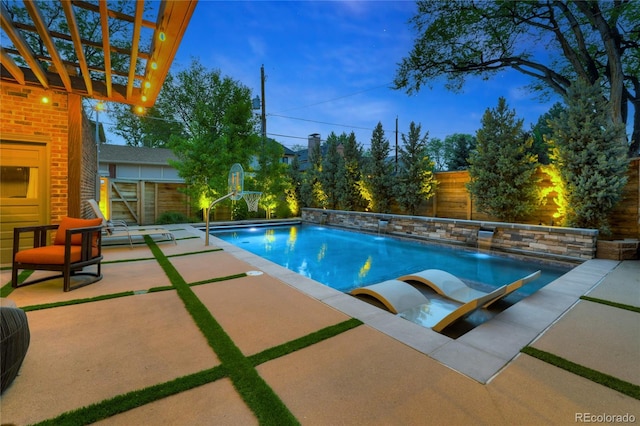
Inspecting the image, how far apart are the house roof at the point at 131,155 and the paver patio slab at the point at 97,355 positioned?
1402 cm

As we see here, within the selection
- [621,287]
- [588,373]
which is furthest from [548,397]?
[621,287]

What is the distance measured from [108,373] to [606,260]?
7727mm

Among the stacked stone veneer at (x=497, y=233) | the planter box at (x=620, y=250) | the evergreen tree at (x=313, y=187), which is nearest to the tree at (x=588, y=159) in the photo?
the planter box at (x=620, y=250)

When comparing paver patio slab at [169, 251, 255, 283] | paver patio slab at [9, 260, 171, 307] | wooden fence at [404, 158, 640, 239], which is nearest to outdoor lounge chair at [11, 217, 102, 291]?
paver patio slab at [9, 260, 171, 307]

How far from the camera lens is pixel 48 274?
4.18 m

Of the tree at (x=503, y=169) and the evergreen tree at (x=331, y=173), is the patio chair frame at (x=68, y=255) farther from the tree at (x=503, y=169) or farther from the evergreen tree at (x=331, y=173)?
the evergreen tree at (x=331, y=173)

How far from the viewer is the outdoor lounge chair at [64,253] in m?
3.40

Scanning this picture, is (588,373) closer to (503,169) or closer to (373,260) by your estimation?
(373,260)

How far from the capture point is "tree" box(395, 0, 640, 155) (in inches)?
373

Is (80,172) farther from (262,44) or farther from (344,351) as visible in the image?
(262,44)

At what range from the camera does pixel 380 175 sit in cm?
1076

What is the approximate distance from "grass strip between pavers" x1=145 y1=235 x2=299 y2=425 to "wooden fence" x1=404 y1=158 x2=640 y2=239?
25.3 feet

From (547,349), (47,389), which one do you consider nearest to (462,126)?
(547,349)

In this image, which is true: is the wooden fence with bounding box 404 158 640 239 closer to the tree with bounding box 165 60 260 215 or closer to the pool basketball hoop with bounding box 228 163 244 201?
the pool basketball hoop with bounding box 228 163 244 201
